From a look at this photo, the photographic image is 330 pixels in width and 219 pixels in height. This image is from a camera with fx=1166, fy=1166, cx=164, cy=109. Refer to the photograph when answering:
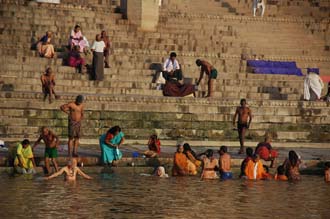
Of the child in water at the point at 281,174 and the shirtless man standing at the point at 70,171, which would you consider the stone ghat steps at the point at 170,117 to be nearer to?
the child in water at the point at 281,174

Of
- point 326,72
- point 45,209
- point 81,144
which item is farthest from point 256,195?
Answer: point 326,72

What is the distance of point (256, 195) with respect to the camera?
17.9 metres

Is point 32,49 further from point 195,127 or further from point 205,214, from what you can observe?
point 205,214

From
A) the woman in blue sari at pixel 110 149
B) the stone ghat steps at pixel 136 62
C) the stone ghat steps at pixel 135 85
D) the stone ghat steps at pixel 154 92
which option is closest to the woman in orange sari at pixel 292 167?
the woman in blue sari at pixel 110 149

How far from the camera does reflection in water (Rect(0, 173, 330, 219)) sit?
15219 millimetres

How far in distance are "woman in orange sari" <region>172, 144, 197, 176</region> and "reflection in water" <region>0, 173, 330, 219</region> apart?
0.29m

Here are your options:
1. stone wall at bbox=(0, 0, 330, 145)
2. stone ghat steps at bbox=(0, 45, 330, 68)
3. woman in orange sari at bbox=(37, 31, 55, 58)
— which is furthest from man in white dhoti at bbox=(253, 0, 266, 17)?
woman in orange sari at bbox=(37, 31, 55, 58)

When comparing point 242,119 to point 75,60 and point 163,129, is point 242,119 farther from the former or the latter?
point 75,60

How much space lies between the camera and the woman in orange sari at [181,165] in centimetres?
2027

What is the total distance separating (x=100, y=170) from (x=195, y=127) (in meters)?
4.93

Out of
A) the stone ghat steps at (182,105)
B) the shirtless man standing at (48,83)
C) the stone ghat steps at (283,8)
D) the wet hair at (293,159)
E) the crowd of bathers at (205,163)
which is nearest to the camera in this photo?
the crowd of bathers at (205,163)

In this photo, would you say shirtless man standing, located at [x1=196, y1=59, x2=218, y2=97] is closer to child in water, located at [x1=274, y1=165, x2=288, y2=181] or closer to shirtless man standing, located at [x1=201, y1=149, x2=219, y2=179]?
child in water, located at [x1=274, y1=165, x2=288, y2=181]

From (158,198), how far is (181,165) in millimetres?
3411

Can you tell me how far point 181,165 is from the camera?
20.3 m
